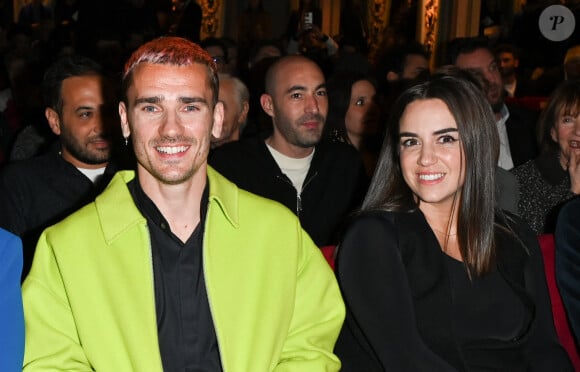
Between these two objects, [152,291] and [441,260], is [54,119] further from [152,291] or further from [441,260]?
[441,260]

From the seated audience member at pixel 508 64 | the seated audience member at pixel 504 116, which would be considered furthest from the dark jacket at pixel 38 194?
the seated audience member at pixel 508 64

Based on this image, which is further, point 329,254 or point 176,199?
point 329,254

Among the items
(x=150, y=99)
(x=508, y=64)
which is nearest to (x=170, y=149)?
(x=150, y=99)

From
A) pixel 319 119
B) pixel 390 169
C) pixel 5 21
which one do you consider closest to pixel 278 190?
pixel 319 119

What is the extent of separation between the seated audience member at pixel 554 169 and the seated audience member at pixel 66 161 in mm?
2040

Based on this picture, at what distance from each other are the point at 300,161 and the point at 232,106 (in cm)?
109

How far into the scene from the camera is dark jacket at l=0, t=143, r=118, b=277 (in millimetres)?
3934

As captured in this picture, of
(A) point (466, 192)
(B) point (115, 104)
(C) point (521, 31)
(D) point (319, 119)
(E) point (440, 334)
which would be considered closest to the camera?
→ (E) point (440, 334)

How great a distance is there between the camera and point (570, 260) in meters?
3.42

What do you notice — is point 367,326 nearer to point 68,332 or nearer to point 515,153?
point 68,332

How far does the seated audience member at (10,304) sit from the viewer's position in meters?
2.37

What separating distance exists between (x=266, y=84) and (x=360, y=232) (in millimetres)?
2475

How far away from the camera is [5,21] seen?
16.5 meters

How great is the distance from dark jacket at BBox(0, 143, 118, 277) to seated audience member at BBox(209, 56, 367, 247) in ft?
2.55
